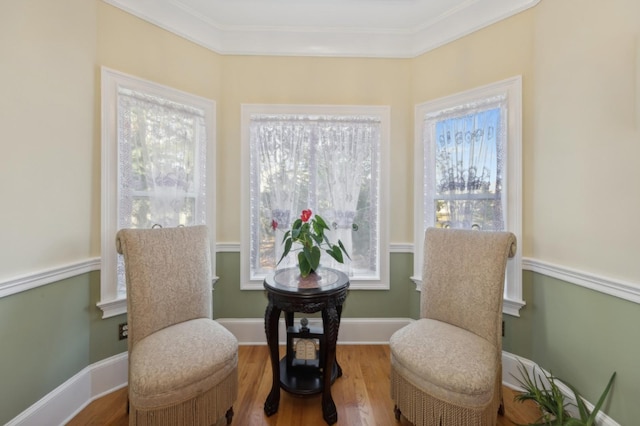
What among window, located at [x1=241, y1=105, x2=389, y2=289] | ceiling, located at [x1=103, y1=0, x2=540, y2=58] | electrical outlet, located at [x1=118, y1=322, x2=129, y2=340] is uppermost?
ceiling, located at [x1=103, y1=0, x2=540, y2=58]

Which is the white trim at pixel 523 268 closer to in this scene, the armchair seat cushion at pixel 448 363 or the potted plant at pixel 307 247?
the armchair seat cushion at pixel 448 363

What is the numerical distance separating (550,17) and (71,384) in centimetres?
379

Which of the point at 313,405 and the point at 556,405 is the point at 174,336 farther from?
the point at 556,405

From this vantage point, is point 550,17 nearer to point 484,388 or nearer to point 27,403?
point 484,388

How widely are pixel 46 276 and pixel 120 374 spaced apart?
86 cm

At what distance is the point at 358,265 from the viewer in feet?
7.68

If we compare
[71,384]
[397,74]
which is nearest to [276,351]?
[71,384]

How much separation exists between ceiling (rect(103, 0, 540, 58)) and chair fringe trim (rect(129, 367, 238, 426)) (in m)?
2.51

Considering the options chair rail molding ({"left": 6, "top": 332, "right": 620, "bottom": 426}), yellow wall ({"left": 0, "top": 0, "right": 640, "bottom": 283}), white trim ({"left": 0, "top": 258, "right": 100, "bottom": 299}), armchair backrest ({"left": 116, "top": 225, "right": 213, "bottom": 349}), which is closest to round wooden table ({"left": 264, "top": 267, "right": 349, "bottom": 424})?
armchair backrest ({"left": 116, "top": 225, "right": 213, "bottom": 349})

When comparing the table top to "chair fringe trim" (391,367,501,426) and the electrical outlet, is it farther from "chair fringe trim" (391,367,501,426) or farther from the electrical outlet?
the electrical outlet

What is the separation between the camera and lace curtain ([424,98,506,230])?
6.18 feet

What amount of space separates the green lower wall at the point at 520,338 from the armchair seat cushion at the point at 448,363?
516mm

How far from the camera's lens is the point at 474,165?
6.47 feet

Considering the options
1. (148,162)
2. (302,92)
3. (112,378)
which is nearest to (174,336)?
(112,378)
